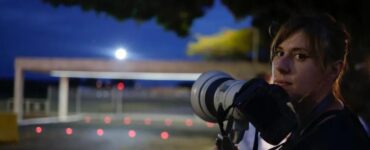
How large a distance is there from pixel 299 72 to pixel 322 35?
4.3 inches

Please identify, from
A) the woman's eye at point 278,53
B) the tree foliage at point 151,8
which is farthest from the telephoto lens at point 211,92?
the tree foliage at point 151,8

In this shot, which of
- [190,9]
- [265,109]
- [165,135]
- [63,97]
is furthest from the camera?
[63,97]

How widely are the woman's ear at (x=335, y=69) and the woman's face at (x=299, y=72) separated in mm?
26

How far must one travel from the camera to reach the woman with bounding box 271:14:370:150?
162 cm

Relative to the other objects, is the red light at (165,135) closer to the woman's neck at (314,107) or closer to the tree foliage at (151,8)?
the tree foliage at (151,8)

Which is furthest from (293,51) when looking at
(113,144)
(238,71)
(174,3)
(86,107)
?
(86,107)

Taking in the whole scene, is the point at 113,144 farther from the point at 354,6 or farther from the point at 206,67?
the point at 206,67

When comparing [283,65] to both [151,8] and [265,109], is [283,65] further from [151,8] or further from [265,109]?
[151,8]

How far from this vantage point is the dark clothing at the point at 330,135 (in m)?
1.60

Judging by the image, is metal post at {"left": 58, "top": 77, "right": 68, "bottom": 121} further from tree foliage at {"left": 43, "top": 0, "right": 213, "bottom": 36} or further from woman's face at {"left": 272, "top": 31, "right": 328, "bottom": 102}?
woman's face at {"left": 272, "top": 31, "right": 328, "bottom": 102}

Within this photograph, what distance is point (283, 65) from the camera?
66.7 inches

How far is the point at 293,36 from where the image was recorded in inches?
69.2

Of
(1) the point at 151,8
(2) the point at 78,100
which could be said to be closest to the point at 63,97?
(2) the point at 78,100

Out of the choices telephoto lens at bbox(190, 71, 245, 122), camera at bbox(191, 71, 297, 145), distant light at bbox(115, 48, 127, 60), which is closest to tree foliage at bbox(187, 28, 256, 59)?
distant light at bbox(115, 48, 127, 60)
